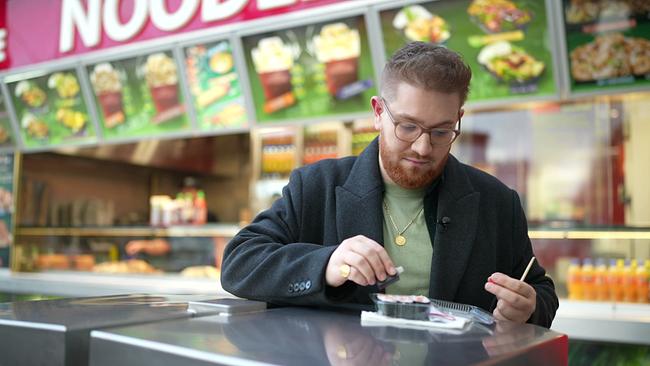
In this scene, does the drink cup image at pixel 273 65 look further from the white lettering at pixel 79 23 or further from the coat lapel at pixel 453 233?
the coat lapel at pixel 453 233

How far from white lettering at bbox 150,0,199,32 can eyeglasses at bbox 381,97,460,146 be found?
10.0 ft

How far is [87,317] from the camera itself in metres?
1.13

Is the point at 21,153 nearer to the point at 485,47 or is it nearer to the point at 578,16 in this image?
the point at 485,47

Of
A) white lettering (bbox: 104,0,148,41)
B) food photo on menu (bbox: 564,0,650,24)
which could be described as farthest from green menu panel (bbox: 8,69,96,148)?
food photo on menu (bbox: 564,0,650,24)

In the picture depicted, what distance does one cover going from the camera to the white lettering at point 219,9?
165 inches

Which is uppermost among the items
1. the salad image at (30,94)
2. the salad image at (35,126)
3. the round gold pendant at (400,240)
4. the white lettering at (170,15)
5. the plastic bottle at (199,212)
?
the white lettering at (170,15)

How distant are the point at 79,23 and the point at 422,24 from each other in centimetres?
250

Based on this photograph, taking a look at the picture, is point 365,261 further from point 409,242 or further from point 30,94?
point 30,94

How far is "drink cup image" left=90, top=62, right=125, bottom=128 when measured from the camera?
4770 mm

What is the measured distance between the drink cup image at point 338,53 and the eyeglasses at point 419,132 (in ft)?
7.78

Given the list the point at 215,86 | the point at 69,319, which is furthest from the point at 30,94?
the point at 69,319

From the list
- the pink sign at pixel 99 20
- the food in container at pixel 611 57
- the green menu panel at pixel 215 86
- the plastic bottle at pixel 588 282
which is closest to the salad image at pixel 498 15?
the food in container at pixel 611 57

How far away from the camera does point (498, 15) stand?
11.7 feet

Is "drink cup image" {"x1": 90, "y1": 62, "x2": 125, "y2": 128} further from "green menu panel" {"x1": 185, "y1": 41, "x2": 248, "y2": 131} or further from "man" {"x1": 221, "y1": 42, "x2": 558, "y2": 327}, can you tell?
"man" {"x1": 221, "y1": 42, "x2": 558, "y2": 327}
